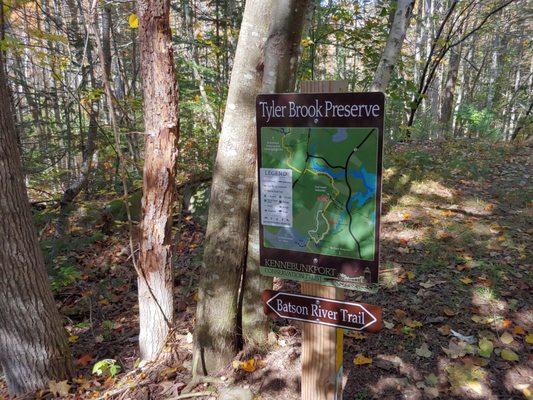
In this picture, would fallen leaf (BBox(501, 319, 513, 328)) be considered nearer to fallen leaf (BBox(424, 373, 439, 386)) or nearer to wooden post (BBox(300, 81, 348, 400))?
fallen leaf (BBox(424, 373, 439, 386))

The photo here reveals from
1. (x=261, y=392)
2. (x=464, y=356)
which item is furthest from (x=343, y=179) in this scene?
(x=464, y=356)

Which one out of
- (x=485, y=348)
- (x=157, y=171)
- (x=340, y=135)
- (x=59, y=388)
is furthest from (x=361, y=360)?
(x=59, y=388)

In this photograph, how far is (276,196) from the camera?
1.90 meters

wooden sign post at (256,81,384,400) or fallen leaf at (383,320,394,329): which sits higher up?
wooden sign post at (256,81,384,400)

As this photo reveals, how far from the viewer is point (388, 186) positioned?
648 cm

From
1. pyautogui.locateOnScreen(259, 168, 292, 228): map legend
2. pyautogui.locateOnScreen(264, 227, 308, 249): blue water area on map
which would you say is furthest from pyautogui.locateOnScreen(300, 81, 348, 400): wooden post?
pyautogui.locateOnScreen(259, 168, 292, 228): map legend

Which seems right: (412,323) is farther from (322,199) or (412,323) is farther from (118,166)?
(118,166)

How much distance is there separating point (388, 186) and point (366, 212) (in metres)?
5.14

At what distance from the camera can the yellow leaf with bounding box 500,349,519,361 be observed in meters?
2.75

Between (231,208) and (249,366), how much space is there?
1.25 metres

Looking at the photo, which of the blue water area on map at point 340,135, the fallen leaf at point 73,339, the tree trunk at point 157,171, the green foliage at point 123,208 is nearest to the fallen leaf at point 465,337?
the blue water area on map at point 340,135

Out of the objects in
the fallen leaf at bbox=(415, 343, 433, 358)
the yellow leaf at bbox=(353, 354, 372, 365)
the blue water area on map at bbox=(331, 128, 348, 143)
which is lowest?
the yellow leaf at bbox=(353, 354, 372, 365)

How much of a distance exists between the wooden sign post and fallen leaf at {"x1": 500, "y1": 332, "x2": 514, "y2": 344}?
183 cm

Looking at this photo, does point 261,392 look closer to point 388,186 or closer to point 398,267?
point 398,267
